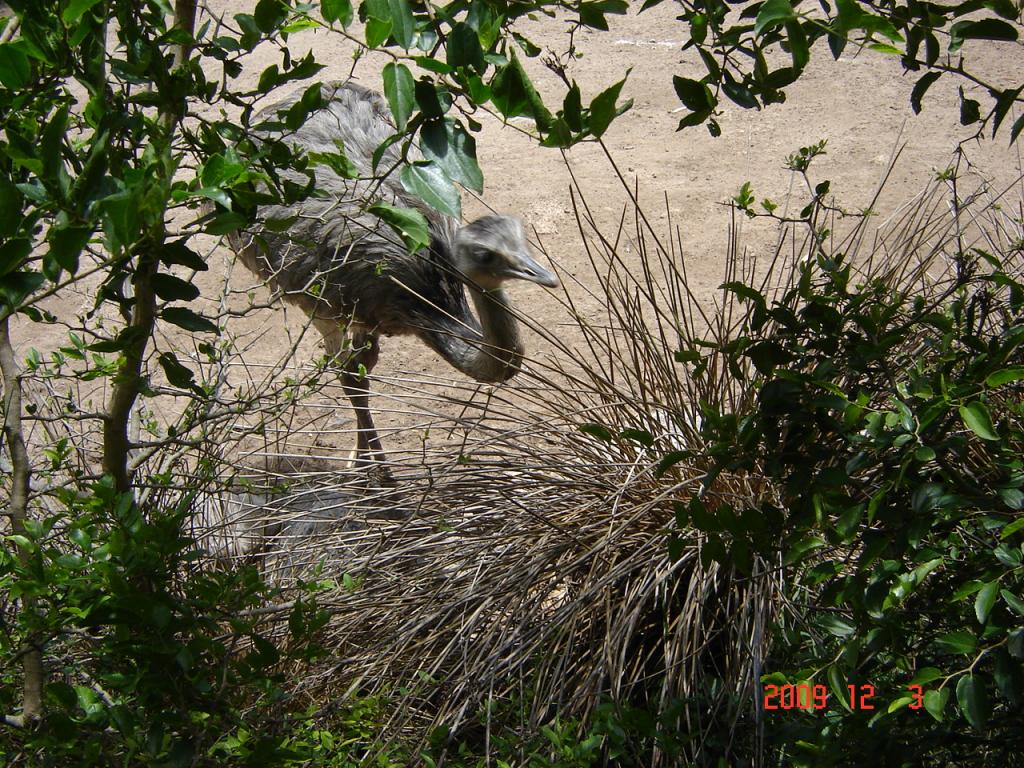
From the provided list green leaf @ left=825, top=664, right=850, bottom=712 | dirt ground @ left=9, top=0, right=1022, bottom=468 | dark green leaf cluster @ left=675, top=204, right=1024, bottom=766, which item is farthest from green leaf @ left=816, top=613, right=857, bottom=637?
dirt ground @ left=9, top=0, right=1022, bottom=468

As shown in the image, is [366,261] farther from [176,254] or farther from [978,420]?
[978,420]

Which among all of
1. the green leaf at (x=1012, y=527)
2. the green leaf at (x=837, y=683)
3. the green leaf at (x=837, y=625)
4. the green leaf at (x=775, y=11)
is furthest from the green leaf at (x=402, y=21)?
the green leaf at (x=837, y=625)

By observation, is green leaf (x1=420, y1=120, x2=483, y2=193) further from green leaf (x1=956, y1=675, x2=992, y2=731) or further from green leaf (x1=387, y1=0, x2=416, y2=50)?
green leaf (x1=956, y1=675, x2=992, y2=731)

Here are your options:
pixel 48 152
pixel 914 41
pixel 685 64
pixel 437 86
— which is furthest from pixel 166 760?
pixel 685 64

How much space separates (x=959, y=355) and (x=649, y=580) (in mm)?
1123

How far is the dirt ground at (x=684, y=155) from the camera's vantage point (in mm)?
5912

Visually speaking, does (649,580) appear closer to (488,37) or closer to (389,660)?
(389,660)

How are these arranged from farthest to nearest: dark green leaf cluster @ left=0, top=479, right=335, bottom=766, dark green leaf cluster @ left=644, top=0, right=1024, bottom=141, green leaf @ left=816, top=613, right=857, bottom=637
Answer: green leaf @ left=816, top=613, right=857, bottom=637 < dark green leaf cluster @ left=0, top=479, right=335, bottom=766 < dark green leaf cluster @ left=644, top=0, right=1024, bottom=141

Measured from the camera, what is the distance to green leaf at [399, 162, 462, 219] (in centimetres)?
133

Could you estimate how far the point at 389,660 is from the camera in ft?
8.27
